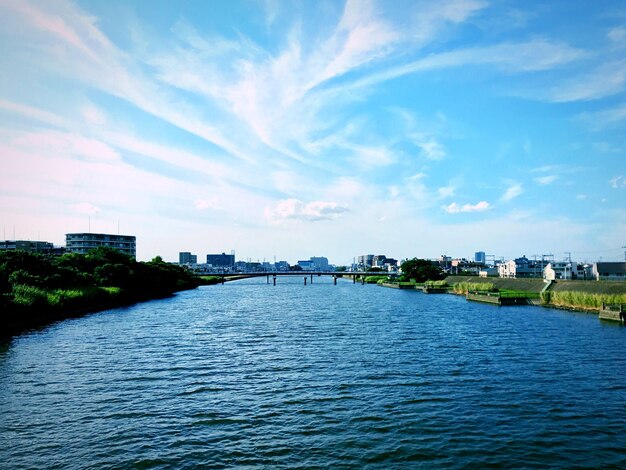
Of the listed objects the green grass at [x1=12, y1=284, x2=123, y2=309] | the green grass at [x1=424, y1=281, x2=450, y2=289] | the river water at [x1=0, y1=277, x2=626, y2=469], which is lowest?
the river water at [x1=0, y1=277, x2=626, y2=469]

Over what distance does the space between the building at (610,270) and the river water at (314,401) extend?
95.1 meters

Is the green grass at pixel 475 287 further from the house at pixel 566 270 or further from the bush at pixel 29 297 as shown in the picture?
the bush at pixel 29 297

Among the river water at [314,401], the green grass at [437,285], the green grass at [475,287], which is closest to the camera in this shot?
the river water at [314,401]

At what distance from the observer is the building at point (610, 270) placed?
134 metres

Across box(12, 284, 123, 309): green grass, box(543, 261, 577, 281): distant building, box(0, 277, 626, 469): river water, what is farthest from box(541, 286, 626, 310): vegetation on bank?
box(12, 284, 123, 309): green grass

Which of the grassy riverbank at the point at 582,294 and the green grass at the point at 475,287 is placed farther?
the green grass at the point at 475,287

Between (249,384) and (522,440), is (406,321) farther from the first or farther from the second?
(522,440)

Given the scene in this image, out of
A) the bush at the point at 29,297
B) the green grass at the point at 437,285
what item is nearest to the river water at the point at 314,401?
the bush at the point at 29,297

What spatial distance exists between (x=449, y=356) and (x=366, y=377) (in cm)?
1257

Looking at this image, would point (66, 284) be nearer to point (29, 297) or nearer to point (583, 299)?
point (29, 297)

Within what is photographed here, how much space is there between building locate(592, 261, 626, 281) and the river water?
9512 cm

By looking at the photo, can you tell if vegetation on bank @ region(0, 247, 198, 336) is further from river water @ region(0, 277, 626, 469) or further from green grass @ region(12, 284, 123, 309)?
river water @ region(0, 277, 626, 469)

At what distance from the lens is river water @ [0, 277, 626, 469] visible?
21.0 m

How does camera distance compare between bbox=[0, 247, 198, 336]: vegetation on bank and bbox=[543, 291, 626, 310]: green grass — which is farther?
bbox=[543, 291, 626, 310]: green grass
